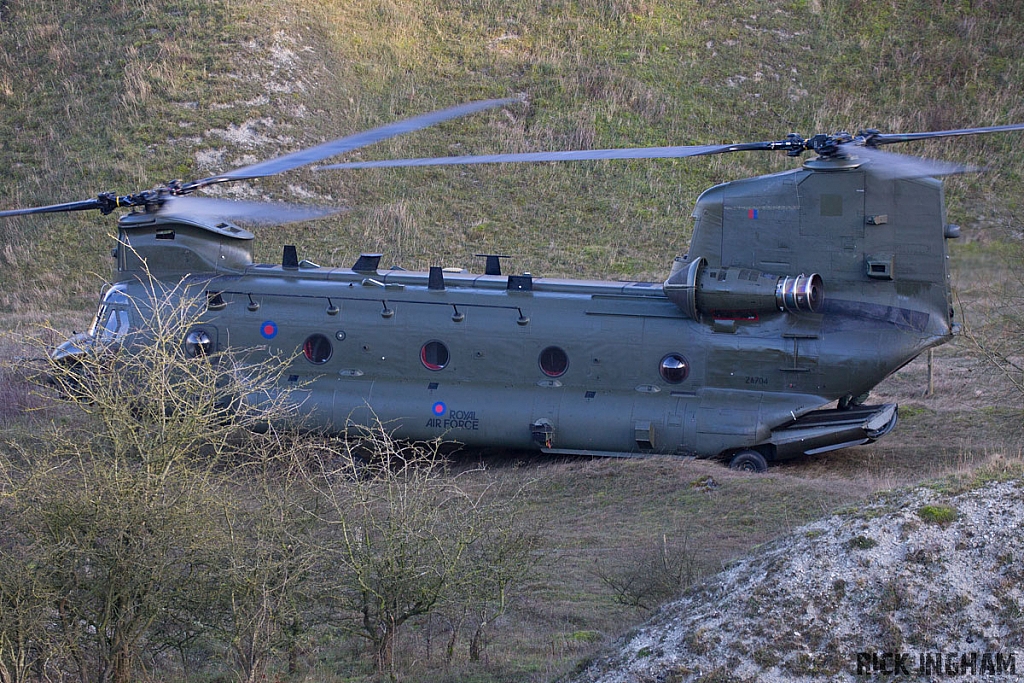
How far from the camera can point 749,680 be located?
8.34 meters

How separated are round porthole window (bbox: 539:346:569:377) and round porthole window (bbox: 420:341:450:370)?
4.84 feet

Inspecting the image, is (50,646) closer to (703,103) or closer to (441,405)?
(441,405)

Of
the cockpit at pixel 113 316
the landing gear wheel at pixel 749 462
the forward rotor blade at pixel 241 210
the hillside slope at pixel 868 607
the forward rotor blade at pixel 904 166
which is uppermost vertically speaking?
the forward rotor blade at pixel 904 166

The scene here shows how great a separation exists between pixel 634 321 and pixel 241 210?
5.91 m

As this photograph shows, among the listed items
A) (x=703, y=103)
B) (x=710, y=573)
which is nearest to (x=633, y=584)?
(x=710, y=573)

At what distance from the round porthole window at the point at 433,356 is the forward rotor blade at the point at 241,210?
7.85 ft

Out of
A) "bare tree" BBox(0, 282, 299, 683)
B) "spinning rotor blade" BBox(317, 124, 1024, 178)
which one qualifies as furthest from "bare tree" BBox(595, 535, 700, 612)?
"spinning rotor blade" BBox(317, 124, 1024, 178)

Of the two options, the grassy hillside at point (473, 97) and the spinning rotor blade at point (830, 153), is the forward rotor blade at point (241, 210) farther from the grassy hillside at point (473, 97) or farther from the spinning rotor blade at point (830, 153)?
the grassy hillside at point (473, 97)

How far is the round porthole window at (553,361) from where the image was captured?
623 inches

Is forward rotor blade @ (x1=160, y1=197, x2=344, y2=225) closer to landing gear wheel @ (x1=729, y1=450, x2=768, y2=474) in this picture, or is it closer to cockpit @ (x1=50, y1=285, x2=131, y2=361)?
cockpit @ (x1=50, y1=285, x2=131, y2=361)

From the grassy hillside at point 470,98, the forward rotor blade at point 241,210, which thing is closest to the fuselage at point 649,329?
the forward rotor blade at point 241,210

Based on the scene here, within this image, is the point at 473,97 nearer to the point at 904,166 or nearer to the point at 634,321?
the point at 634,321

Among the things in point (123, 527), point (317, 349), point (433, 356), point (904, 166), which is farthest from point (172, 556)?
point (904, 166)

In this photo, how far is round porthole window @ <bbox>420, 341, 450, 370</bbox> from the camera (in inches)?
639
